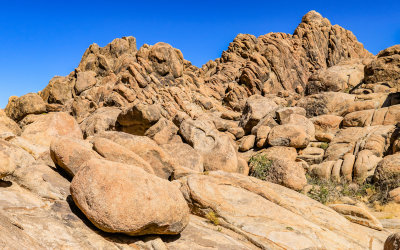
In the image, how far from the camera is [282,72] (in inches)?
2581

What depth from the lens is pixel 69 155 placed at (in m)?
9.31

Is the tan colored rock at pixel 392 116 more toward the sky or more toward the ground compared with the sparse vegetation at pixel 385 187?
more toward the sky

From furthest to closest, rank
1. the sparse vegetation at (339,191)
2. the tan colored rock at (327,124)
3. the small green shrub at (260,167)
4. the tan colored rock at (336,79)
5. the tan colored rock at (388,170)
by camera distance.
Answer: the tan colored rock at (336,79), the tan colored rock at (327,124), the small green shrub at (260,167), the tan colored rock at (388,170), the sparse vegetation at (339,191)

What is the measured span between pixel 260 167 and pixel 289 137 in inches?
246

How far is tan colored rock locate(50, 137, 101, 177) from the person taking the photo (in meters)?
9.27

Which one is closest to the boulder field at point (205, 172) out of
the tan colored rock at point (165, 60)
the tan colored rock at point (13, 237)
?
the tan colored rock at point (13, 237)

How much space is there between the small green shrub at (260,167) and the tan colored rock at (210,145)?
134 centimetres

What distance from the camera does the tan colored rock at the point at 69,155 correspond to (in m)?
9.27

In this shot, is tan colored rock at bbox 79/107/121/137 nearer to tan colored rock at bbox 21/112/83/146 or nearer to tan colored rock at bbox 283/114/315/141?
tan colored rock at bbox 21/112/83/146

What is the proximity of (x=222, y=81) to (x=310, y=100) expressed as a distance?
3926cm

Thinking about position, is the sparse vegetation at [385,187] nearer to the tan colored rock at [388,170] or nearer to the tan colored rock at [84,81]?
the tan colored rock at [388,170]

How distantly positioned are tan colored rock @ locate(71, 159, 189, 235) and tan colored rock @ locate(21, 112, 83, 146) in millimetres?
9079

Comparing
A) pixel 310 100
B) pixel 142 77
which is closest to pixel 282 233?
pixel 310 100

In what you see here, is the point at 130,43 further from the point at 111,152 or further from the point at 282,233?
the point at 282,233
